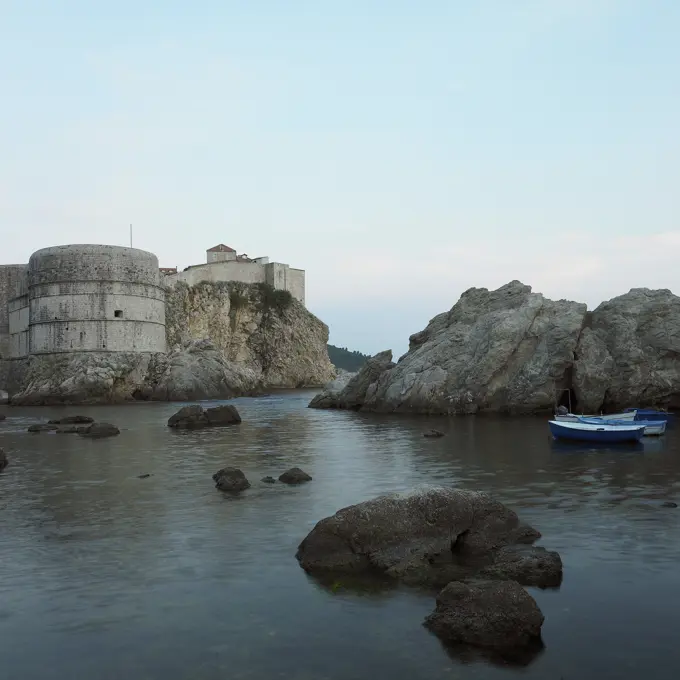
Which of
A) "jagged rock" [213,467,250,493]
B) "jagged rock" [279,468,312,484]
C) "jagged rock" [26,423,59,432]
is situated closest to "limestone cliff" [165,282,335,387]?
"jagged rock" [26,423,59,432]

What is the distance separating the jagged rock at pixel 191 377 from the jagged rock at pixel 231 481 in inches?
1719

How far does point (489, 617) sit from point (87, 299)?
57.5 meters

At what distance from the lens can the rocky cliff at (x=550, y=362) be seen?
37219 millimetres

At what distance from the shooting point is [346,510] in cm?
1104

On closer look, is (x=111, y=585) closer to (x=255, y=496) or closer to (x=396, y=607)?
(x=396, y=607)

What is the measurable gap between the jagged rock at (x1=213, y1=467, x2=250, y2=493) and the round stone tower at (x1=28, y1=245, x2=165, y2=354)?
154 ft

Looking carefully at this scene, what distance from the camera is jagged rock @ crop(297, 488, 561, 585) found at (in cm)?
991

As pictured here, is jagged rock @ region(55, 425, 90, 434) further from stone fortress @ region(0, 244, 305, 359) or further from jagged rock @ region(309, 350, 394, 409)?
stone fortress @ region(0, 244, 305, 359)

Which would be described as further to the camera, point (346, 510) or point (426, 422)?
point (426, 422)

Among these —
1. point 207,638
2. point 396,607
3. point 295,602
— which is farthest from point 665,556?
point 207,638

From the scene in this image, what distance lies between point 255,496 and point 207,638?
774 cm

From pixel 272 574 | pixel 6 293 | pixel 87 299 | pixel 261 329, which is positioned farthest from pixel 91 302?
pixel 272 574

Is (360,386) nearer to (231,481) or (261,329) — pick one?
(231,481)

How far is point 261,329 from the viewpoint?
92.3m
